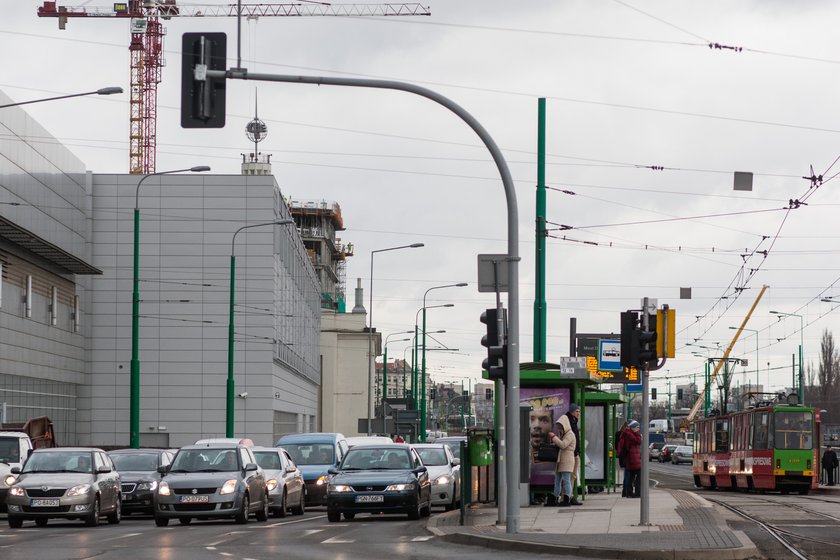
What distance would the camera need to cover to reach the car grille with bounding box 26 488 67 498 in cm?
2678

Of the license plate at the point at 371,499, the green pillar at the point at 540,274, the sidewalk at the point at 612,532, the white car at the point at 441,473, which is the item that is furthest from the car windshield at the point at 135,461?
the green pillar at the point at 540,274

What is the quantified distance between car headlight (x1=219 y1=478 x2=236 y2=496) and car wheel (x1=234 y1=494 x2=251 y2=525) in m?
0.32

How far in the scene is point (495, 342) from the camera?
2103cm

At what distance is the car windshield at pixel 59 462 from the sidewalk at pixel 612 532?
22.6ft

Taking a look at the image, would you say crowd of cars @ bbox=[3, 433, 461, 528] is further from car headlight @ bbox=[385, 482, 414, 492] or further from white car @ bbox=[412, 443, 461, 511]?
white car @ bbox=[412, 443, 461, 511]

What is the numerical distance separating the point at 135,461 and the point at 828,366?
9282cm

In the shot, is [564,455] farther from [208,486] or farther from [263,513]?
[208,486]

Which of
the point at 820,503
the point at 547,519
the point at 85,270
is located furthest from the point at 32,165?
the point at 547,519

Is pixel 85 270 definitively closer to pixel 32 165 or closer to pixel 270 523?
pixel 32 165

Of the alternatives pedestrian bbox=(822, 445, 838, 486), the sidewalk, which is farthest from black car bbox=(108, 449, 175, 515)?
pedestrian bbox=(822, 445, 838, 486)

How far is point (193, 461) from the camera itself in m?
27.6

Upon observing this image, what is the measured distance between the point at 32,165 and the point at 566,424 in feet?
111

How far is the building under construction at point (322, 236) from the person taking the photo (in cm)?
14450

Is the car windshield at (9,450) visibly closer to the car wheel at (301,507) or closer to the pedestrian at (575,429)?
the car wheel at (301,507)
